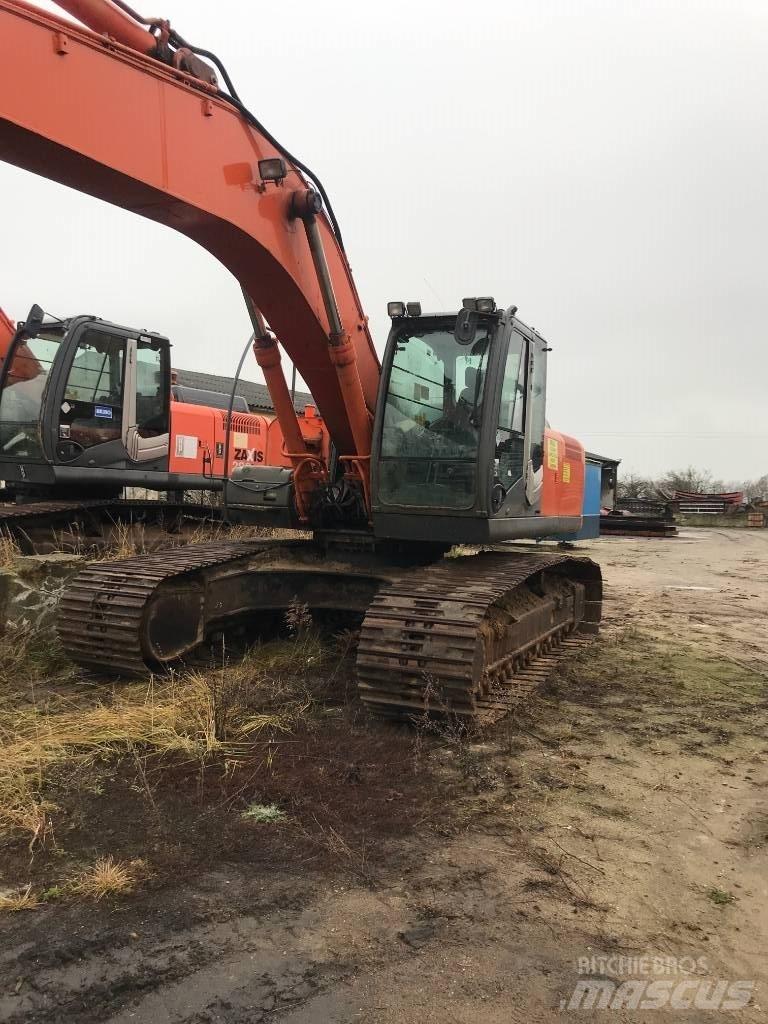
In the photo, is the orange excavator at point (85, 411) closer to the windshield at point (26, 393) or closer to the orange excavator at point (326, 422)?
the windshield at point (26, 393)

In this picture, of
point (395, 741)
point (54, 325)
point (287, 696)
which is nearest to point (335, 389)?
point (287, 696)

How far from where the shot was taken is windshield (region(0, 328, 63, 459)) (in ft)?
26.1

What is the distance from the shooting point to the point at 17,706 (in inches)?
185

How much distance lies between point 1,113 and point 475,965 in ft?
12.0

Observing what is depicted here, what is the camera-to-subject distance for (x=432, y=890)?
2.76 meters

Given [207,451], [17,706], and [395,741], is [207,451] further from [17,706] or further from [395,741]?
[395,741]

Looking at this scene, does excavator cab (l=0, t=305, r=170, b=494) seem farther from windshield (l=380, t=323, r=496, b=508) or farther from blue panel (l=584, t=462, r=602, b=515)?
blue panel (l=584, t=462, r=602, b=515)

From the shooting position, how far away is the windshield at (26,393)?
7949mm

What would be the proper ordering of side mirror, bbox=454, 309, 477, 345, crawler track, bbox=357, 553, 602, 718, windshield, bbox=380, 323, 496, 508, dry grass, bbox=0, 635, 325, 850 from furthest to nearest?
windshield, bbox=380, 323, 496, 508
side mirror, bbox=454, 309, 477, 345
crawler track, bbox=357, 553, 602, 718
dry grass, bbox=0, 635, 325, 850

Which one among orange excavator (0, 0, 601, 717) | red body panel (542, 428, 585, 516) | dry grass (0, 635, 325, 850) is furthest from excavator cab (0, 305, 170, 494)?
red body panel (542, 428, 585, 516)

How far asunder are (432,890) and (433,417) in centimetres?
320

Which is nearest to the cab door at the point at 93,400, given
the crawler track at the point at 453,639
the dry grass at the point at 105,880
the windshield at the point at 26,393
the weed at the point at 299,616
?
the windshield at the point at 26,393

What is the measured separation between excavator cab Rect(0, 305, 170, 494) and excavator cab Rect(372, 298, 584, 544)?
383 cm

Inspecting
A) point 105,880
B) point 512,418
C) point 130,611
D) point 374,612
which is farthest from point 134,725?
point 512,418
